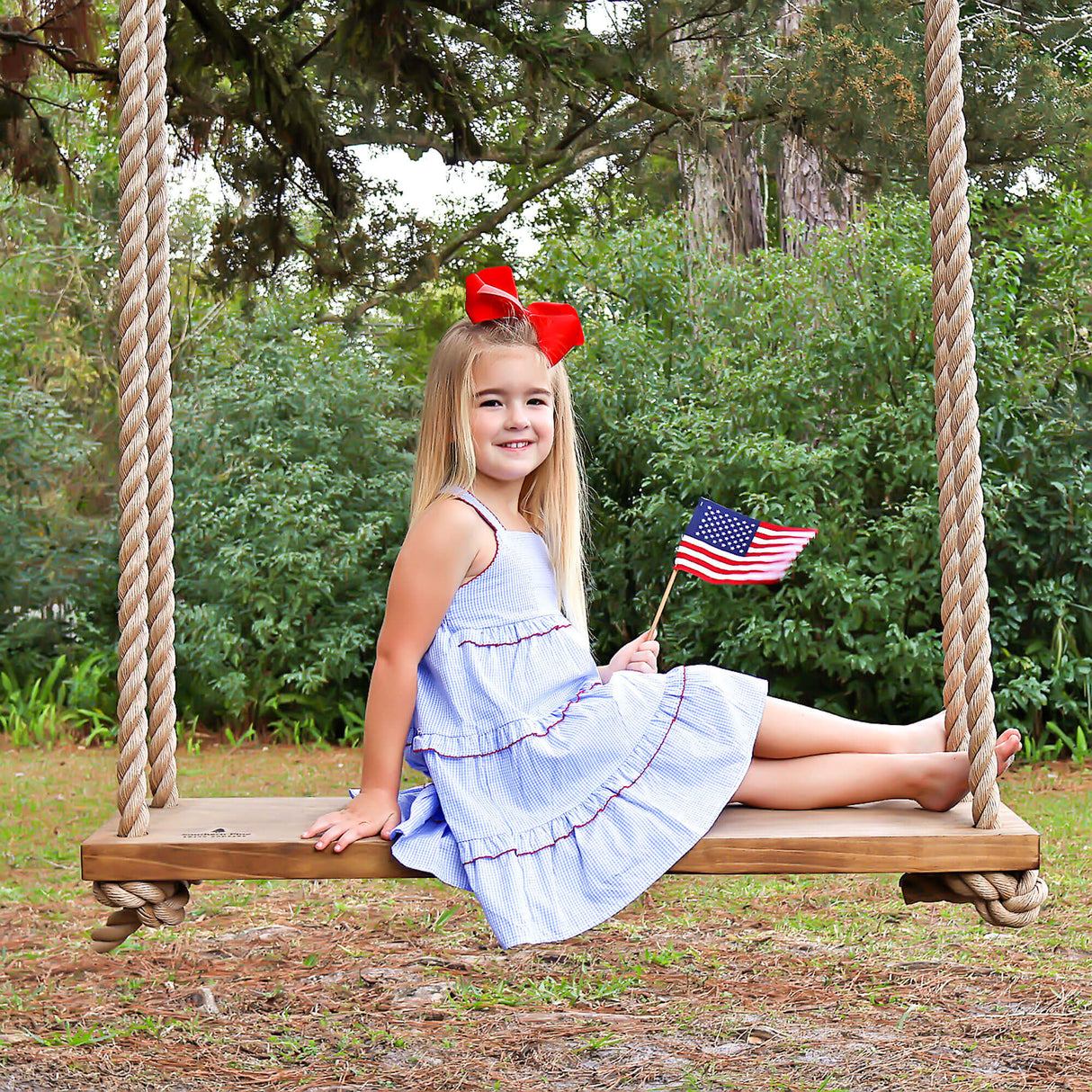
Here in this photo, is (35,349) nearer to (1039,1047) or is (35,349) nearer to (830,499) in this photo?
(830,499)

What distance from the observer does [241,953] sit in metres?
3.77

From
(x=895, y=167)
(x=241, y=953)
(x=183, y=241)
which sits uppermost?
(x=183, y=241)

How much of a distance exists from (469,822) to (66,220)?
10883 millimetres

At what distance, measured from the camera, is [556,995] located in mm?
3385

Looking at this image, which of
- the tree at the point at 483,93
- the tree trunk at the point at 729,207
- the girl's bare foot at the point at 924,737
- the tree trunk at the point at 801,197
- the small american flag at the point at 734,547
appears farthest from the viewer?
the tree trunk at the point at 729,207

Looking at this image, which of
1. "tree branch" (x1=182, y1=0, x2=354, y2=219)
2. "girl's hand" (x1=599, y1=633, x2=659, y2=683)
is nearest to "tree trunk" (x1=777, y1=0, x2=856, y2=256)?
"tree branch" (x1=182, y1=0, x2=354, y2=219)

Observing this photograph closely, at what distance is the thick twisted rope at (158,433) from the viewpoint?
79.7 inches

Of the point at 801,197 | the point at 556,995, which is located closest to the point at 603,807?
the point at 556,995

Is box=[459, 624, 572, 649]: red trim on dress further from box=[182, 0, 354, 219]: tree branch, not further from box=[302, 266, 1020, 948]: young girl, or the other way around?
box=[182, 0, 354, 219]: tree branch

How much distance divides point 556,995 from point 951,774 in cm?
175

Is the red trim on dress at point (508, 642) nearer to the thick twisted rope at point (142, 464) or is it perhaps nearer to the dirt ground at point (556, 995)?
the thick twisted rope at point (142, 464)

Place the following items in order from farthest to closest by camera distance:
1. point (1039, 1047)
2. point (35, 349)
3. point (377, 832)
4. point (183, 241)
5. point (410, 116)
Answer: point (183, 241)
point (35, 349)
point (410, 116)
point (1039, 1047)
point (377, 832)

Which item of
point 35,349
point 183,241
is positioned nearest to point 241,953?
point 35,349

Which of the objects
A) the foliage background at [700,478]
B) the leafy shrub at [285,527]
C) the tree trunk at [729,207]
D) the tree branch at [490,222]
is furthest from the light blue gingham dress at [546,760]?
the tree trunk at [729,207]
